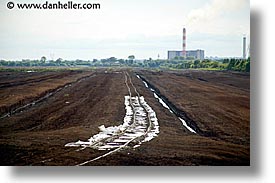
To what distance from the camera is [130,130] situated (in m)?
5.20

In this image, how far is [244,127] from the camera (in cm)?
502

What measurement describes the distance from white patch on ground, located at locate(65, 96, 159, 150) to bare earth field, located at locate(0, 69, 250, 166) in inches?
0.4

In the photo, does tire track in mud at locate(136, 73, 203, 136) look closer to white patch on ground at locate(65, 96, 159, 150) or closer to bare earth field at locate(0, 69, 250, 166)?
bare earth field at locate(0, 69, 250, 166)

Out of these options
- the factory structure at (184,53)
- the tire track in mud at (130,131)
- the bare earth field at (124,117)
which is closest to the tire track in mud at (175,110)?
the bare earth field at (124,117)

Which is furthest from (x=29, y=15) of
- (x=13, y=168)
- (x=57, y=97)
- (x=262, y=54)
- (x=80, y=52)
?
(x=262, y=54)

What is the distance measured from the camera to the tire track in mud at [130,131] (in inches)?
196

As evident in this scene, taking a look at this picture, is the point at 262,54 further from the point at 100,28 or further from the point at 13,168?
the point at 13,168

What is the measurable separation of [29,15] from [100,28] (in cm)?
81

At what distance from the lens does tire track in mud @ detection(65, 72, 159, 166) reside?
4969 millimetres

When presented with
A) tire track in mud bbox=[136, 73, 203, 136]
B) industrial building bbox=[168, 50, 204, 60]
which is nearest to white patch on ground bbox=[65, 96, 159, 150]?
tire track in mud bbox=[136, 73, 203, 136]

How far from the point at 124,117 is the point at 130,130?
0.25 m

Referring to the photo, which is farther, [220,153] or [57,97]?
[57,97]

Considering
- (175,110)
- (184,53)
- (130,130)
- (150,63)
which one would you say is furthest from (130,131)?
(184,53)

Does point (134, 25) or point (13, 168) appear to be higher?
point (134, 25)
